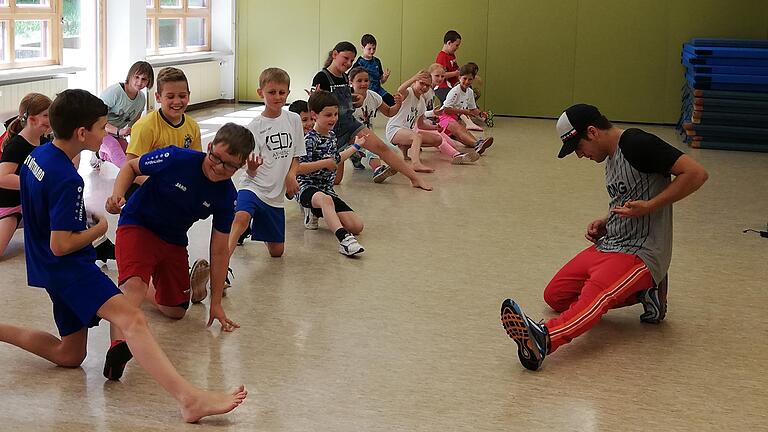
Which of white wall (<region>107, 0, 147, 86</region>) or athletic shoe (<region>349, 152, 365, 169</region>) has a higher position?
white wall (<region>107, 0, 147, 86</region>)

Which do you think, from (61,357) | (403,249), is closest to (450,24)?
(403,249)

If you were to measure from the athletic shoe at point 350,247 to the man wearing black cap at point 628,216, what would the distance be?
1.59 meters

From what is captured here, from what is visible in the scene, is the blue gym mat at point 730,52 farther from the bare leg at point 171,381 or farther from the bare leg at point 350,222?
the bare leg at point 171,381

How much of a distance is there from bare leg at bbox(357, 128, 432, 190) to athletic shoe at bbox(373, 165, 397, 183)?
16cm

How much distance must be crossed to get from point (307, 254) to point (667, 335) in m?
2.38

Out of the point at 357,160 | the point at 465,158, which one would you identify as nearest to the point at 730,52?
the point at 465,158

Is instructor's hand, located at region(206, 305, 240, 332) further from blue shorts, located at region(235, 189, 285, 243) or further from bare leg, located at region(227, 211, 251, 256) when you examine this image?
blue shorts, located at region(235, 189, 285, 243)

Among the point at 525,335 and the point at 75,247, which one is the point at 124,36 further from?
the point at 525,335

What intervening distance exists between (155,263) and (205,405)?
1249 mm

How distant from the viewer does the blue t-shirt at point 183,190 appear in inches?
173

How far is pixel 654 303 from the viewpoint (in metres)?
4.96

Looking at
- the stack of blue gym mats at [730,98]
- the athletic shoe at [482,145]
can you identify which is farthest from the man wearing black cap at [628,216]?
the stack of blue gym mats at [730,98]

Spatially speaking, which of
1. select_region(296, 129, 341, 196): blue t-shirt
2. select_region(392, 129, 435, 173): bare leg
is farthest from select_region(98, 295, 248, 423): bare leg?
select_region(392, 129, 435, 173): bare leg

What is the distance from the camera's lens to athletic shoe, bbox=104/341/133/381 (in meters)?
3.91
